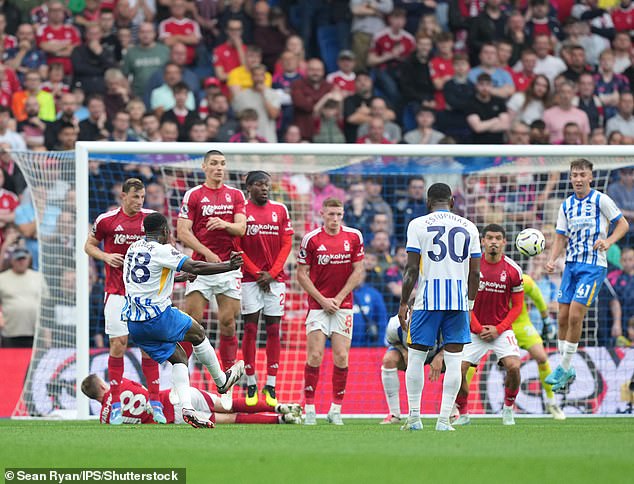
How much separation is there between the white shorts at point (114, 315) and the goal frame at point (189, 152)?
1035mm

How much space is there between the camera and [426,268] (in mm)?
11188

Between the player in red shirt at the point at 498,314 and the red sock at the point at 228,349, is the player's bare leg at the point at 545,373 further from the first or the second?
the red sock at the point at 228,349

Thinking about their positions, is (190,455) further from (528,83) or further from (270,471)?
(528,83)

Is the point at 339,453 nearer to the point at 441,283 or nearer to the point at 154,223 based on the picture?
the point at 441,283

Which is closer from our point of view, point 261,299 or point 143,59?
point 261,299

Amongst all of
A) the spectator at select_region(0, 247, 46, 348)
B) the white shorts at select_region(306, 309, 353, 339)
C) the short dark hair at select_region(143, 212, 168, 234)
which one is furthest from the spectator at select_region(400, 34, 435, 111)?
the short dark hair at select_region(143, 212, 168, 234)

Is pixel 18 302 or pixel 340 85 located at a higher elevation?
pixel 340 85

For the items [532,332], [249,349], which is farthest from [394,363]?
[532,332]

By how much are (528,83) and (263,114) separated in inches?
188

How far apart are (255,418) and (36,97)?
8524mm

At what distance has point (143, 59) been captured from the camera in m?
20.4

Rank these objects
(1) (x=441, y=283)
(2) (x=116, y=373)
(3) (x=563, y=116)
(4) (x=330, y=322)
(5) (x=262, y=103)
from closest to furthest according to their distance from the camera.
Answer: (1) (x=441, y=283) < (2) (x=116, y=373) < (4) (x=330, y=322) < (5) (x=262, y=103) < (3) (x=563, y=116)

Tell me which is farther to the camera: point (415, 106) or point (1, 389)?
point (415, 106)

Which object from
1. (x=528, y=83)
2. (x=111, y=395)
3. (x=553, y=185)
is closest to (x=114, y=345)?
(x=111, y=395)
